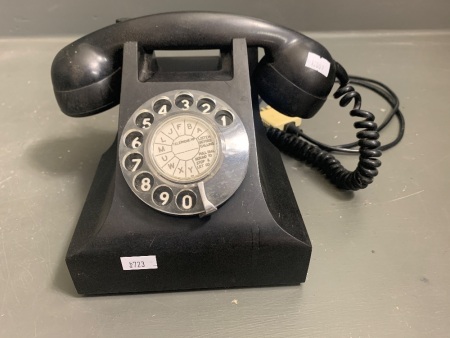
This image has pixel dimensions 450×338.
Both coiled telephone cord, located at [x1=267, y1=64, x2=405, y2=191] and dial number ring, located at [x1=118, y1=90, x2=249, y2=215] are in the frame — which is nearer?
dial number ring, located at [x1=118, y1=90, x2=249, y2=215]

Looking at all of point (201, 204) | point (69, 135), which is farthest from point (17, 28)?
point (201, 204)

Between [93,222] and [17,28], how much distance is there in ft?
2.76

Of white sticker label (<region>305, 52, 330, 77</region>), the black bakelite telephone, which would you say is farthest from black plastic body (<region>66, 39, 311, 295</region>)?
white sticker label (<region>305, 52, 330, 77</region>)

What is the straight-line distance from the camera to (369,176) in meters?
0.81

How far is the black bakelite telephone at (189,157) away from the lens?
643 millimetres

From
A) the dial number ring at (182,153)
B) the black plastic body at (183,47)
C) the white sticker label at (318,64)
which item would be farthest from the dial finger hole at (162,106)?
the white sticker label at (318,64)

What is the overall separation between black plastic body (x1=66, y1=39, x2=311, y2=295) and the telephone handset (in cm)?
2

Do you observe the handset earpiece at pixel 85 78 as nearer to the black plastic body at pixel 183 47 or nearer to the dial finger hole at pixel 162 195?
the black plastic body at pixel 183 47

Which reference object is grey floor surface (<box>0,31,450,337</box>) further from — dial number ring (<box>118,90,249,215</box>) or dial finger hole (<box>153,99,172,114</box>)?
dial finger hole (<box>153,99,172,114</box>)

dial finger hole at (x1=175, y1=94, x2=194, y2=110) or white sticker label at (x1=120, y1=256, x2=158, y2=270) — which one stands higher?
dial finger hole at (x1=175, y1=94, x2=194, y2=110)

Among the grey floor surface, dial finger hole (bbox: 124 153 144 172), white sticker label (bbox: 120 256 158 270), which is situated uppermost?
dial finger hole (bbox: 124 153 144 172)

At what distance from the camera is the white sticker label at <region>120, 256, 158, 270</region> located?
0.65 m

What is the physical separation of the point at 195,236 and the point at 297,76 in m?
0.30

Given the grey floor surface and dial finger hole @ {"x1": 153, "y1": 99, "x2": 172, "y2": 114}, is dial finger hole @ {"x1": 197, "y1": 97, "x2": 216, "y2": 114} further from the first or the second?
the grey floor surface
